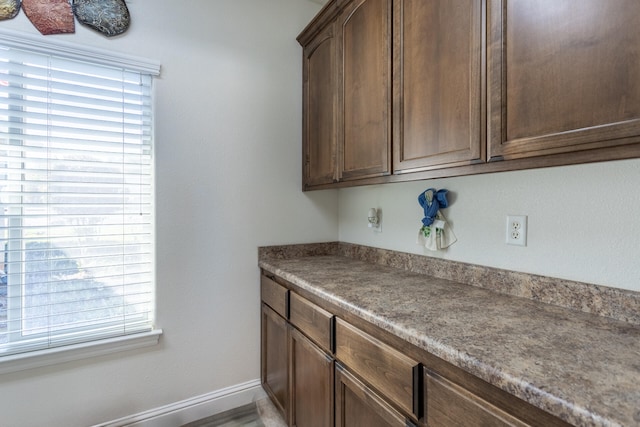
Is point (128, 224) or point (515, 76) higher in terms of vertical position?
point (515, 76)

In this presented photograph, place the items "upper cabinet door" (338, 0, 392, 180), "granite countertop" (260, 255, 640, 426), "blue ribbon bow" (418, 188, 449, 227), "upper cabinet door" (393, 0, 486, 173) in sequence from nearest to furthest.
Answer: "granite countertop" (260, 255, 640, 426)
"upper cabinet door" (393, 0, 486, 173)
"upper cabinet door" (338, 0, 392, 180)
"blue ribbon bow" (418, 188, 449, 227)

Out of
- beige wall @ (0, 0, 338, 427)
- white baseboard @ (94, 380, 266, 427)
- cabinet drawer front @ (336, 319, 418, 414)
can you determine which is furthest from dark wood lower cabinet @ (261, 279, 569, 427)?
beige wall @ (0, 0, 338, 427)

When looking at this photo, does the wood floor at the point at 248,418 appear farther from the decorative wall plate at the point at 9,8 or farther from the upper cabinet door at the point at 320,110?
the decorative wall plate at the point at 9,8

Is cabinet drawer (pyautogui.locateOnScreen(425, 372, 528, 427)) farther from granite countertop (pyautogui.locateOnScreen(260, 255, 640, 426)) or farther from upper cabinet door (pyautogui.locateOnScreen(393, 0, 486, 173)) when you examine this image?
upper cabinet door (pyautogui.locateOnScreen(393, 0, 486, 173))

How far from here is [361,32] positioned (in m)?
1.51

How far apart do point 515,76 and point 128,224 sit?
1816 millimetres

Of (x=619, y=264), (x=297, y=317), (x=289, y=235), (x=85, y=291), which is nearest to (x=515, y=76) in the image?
(x=619, y=264)

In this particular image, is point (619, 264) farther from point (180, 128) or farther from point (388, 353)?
point (180, 128)

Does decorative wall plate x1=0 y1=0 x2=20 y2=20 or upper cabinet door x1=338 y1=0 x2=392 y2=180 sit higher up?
decorative wall plate x1=0 y1=0 x2=20 y2=20

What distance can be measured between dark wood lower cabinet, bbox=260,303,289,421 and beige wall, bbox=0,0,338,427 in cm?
9

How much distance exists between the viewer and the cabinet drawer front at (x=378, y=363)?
2.89 feet

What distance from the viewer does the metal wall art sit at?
145 cm

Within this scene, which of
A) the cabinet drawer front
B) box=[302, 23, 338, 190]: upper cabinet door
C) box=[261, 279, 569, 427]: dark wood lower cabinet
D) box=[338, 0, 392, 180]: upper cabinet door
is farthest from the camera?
box=[302, 23, 338, 190]: upper cabinet door

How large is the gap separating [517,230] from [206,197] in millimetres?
1580
